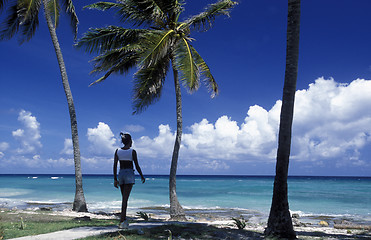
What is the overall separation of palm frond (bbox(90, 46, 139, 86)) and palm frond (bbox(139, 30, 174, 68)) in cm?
215

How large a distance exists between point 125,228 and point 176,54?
7.33 meters

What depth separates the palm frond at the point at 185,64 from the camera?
12.5m

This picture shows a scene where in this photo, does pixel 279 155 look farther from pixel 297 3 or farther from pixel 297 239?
pixel 297 3

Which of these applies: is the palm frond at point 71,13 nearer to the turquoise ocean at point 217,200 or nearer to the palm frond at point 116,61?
the palm frond at point 116,61

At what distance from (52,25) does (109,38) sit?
127 inches

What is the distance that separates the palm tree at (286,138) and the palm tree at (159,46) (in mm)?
5256

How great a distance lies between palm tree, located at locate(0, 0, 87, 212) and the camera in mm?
14593

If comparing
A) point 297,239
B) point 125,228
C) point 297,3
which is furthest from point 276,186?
point 297,3

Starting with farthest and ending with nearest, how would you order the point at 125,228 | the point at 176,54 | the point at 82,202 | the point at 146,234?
1. the point at 82,202
2. the point at 176,54
3. the point at 125,228
4. the point at 146,234

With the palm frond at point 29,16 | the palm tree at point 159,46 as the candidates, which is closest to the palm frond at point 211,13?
the palm tree at point 159,46

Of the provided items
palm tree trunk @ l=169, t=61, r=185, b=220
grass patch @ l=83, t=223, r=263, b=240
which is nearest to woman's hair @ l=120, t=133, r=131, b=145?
grass patch @ l=83, t=223, r=263, b=240

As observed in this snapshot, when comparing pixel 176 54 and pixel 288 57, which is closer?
pixel 288 57

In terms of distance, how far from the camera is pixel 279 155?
7.41 m

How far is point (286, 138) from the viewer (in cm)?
734
